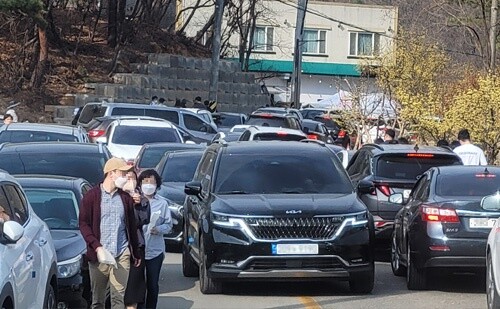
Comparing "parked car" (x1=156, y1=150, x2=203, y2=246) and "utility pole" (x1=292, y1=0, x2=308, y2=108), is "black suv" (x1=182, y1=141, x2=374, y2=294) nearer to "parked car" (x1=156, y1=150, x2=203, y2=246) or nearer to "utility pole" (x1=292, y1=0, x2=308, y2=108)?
"parked car" (x1=156, y1=150, x2=203, y2=246)

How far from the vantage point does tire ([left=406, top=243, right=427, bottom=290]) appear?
13.8 meters

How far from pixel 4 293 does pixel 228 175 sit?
6.14 metres

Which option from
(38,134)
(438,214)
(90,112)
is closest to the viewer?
(438,214)

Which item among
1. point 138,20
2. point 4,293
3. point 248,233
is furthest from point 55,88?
point 4,293

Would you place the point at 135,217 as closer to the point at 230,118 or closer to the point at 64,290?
the point at 64,290

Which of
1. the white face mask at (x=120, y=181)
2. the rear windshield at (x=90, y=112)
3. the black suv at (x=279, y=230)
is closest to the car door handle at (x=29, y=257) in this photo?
the white face mask at (x=120, y=181)

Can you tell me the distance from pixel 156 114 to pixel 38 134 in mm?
11341

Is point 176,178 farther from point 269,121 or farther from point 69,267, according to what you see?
A: point 269,121

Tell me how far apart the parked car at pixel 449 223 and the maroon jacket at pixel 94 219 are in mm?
4475

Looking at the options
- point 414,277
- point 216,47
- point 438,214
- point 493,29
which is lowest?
point 414,277

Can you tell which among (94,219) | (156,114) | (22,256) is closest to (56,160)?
(94,219)

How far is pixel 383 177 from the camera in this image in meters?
16.8

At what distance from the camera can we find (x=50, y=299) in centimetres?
1006

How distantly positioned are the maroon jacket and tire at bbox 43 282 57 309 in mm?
480
